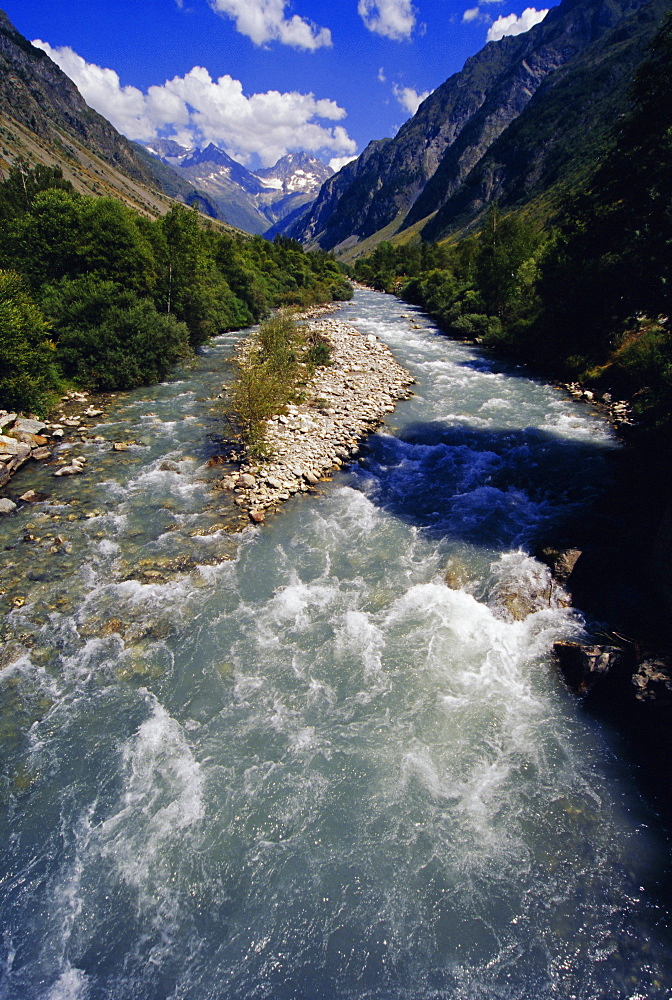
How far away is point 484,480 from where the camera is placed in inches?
669

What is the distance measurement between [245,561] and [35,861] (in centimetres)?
723

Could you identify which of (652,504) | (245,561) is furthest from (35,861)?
(652,504)

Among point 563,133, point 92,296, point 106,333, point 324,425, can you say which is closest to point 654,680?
point 324,425

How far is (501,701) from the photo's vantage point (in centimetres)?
877

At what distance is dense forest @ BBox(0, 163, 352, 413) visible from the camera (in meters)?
20.9

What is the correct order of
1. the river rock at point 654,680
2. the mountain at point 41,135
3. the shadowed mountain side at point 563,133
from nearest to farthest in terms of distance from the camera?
the river rock at point 654,680, the shadowed mountain side at point 563,133, the mountain at point 41,135

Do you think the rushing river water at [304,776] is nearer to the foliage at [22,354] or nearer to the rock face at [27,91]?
the foliage at [22,354]

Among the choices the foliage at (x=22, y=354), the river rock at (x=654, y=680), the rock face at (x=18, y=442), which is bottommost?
the rock face at (x=18, y=442)

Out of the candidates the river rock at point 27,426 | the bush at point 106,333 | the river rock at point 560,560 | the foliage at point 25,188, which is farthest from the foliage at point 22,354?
the foliage at point 25,188

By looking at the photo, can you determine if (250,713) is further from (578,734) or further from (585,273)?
(585,273)

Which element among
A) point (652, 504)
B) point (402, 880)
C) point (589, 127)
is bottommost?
point (402, 880)

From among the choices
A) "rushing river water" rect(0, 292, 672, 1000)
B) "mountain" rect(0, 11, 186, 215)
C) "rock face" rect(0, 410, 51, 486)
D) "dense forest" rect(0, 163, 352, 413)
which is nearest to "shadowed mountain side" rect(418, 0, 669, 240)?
"dense forest" rect(0, 163, 352, 413)

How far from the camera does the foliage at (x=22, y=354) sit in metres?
19.2

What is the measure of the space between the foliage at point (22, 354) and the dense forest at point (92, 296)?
0.05 m
